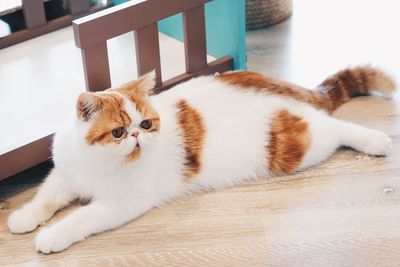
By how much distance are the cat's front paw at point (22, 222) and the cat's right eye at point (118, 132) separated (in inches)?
12.9

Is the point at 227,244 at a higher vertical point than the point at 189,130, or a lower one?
lower

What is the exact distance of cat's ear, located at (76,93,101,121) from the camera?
1.43 metres

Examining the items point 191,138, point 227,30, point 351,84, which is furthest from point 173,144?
point 351,84

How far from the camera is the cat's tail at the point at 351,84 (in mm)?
1912

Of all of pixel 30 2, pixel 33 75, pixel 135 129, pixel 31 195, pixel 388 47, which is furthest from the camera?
pixel 388 47

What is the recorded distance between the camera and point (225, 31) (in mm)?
2012

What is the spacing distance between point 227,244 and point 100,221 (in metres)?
0.31

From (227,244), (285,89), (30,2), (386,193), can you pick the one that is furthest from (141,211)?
(30,2)

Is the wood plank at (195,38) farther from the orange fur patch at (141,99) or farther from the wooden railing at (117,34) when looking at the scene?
the orange fur patch at (141,99)

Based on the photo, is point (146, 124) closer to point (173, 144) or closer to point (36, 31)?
point (173, 144)

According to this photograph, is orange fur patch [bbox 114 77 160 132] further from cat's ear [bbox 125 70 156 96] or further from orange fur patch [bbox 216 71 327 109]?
orange fur patch [bbox 216 71 327 109]

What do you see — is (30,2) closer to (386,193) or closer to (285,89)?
(285,89)

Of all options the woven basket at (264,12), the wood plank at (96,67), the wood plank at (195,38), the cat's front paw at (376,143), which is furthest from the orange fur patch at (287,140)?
the woven basket at (264,12)

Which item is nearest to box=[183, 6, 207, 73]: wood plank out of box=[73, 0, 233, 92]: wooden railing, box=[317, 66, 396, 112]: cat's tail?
box=[73, 0, 233, 92]: wooden railing
